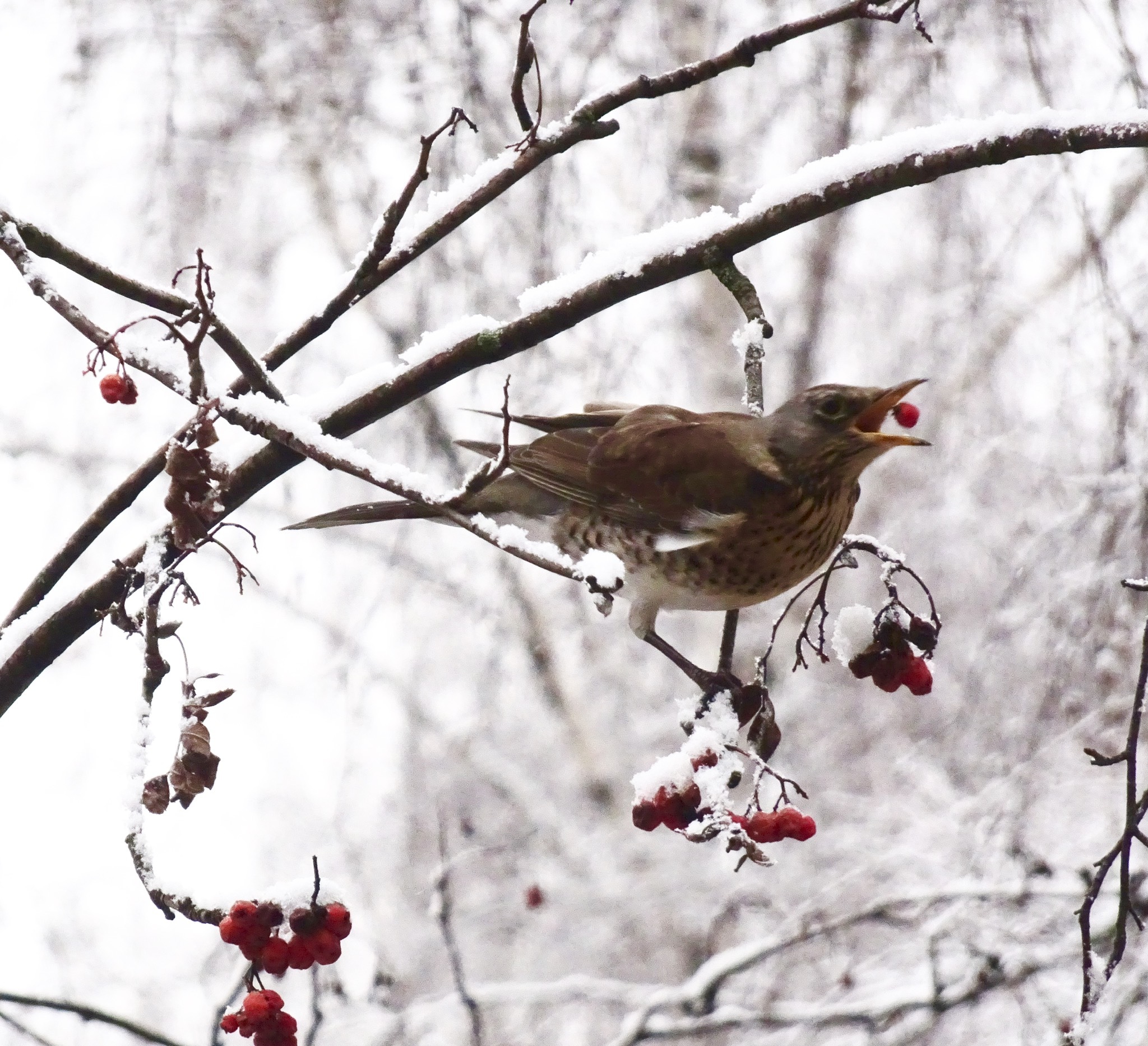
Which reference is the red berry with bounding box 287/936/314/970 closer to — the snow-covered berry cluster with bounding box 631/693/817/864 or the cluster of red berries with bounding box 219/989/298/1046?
the cluster of red berries with bounding box 219/989/298/1046

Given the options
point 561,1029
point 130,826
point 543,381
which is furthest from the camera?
point 561,1029

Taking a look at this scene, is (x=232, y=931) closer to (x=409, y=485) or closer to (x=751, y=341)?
(x=409, y=485)

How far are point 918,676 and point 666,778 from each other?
428 mm

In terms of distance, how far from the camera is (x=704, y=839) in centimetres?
145

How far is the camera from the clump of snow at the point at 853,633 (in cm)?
181

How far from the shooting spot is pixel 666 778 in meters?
1.60

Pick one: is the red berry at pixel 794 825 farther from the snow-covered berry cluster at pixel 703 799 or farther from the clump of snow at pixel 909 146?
the clump of snow at pixel 909 146

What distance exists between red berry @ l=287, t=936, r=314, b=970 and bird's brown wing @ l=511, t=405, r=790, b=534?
4.99ft

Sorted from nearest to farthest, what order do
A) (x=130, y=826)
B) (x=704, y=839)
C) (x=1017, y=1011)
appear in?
(x=130, y=826), (x=704, y=839), (x=1017, y=1011)

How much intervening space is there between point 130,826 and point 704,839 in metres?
0.63

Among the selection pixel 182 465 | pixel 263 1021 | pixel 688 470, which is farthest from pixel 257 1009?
pixel 688 470

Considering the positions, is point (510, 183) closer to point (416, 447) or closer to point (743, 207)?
point (743, 207)

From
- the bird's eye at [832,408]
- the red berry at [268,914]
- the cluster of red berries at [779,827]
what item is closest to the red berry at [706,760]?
the cluster of red berries at [779,827]

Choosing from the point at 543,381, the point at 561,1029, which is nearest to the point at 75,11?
the point at 543,381
